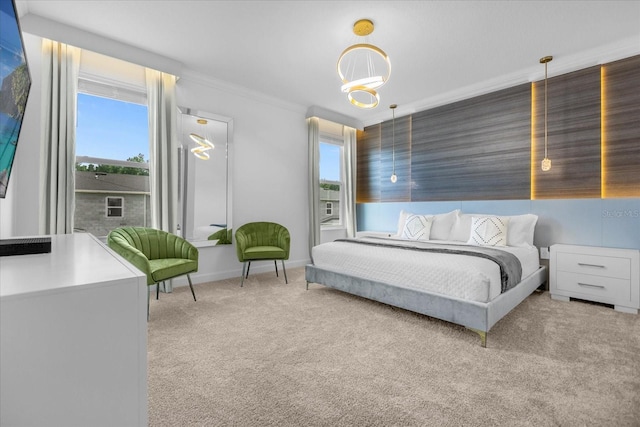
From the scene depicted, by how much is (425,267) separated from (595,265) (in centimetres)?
206

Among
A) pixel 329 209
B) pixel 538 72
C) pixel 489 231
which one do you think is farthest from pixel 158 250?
pixel 538 72

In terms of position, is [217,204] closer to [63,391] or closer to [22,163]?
[22,163]

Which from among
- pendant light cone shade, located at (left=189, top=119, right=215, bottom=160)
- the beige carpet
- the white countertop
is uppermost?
pendant light cone shade, located at (left=189, top=119, right=215, bottom=160)

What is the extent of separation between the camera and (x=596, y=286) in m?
3.08

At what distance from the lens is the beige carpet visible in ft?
4.86

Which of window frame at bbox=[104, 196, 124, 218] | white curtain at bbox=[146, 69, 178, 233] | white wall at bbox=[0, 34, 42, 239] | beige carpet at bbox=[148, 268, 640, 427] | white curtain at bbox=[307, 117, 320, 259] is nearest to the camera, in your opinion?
beige carpet at bbox=[148, 268, 640, 427]

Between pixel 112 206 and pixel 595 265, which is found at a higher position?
pixel 112 206

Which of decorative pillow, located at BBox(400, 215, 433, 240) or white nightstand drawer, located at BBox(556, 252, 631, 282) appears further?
decorative pillow, located at BBox(400, 215, 433, 240)

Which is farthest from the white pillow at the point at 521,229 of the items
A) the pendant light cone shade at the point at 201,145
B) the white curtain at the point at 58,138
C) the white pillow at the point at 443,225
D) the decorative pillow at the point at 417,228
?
the white curtain at the point at 58,138

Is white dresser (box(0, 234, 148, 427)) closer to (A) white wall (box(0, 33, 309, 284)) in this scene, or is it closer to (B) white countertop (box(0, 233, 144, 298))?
(B) white countertop (box(0, 233, 144, 298))

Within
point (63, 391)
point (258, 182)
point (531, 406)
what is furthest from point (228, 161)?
point (531, 406)

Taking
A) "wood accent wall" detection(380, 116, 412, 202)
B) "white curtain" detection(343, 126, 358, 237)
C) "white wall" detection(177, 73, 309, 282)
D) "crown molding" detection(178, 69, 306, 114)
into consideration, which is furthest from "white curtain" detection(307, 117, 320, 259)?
"wood accent wall" detection(380, 116, 412, 202)

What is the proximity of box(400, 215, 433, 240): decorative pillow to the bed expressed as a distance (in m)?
0.03

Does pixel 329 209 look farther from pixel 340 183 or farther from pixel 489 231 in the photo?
pixel 489 231
